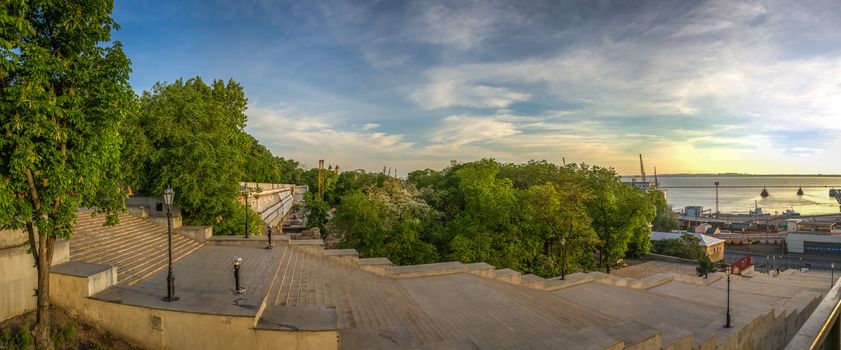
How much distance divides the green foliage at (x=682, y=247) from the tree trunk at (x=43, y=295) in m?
47.3

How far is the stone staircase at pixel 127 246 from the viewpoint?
11.5m

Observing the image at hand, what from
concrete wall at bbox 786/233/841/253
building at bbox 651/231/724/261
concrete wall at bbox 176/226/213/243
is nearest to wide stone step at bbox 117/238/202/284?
concrete wall at bbox 176/226/213/243

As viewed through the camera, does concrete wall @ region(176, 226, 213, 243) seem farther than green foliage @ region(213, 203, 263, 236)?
No

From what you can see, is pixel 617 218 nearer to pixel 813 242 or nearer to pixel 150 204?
pixel 150 204

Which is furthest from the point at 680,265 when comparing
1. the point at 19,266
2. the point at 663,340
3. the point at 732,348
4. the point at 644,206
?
the point at 19,266

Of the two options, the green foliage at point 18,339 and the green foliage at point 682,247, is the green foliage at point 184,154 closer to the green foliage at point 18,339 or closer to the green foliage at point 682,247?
the green foliage at point 18,339

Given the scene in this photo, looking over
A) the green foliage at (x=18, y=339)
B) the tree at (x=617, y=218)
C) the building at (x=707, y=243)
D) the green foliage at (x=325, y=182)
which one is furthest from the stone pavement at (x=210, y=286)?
the green foliage at (x=325, y=182)

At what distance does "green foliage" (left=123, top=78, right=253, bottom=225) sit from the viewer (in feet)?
60.4

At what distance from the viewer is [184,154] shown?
18469 millimetres

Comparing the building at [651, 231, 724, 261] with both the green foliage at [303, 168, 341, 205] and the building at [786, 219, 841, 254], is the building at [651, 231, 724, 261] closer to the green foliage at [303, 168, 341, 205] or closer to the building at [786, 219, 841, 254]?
the building at [786, 219, 841, 254]

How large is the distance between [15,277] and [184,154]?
1053cm

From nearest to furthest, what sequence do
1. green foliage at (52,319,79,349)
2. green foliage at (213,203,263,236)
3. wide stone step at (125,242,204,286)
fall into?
green foliage at (52,319,79,349) < wide stone step at (125,242,204,286) < green foliage at (213,203,263,236)

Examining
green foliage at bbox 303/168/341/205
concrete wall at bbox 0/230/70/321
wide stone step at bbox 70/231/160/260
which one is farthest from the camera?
green foliage at bbox 303/168/341/205

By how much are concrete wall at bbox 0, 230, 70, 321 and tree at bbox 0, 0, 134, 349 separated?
6.41 ft
